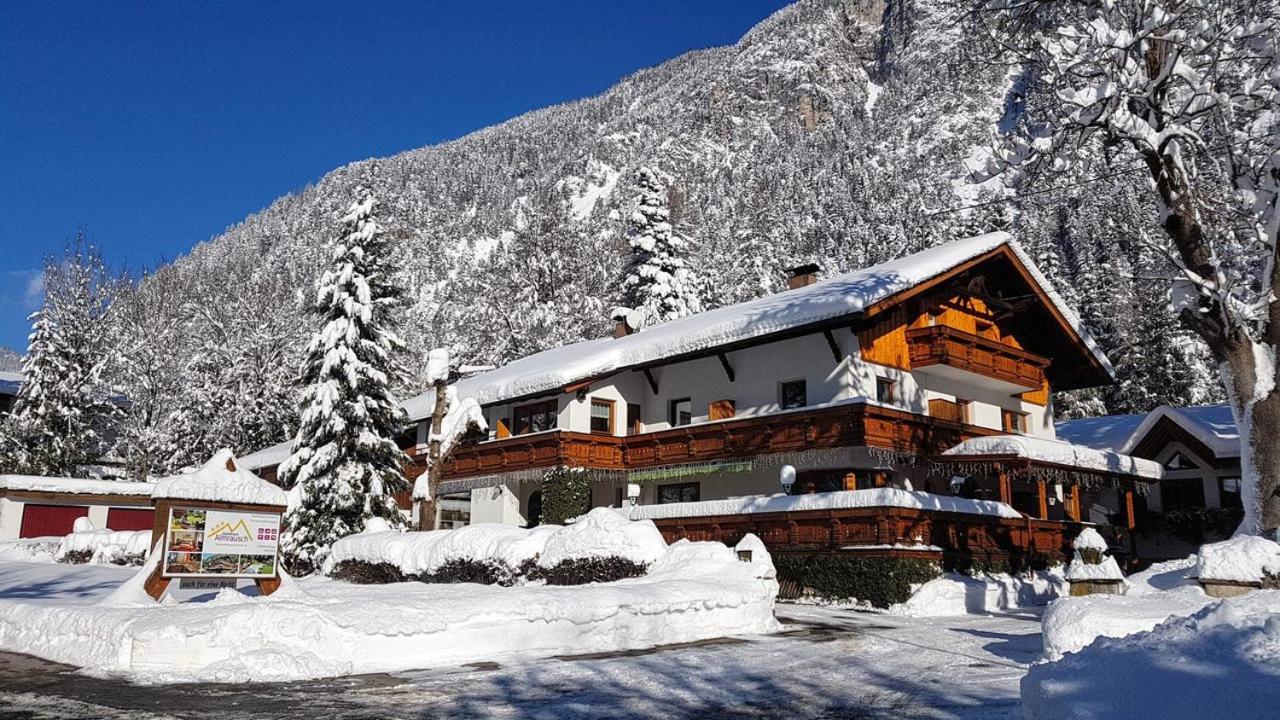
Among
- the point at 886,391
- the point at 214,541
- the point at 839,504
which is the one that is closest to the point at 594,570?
the point at 214,541

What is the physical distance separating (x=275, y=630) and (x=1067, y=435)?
33430 millimetres

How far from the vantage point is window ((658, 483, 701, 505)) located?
3155cm

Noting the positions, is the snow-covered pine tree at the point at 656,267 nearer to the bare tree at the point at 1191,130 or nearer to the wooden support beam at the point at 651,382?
the wooden support beam at the point at 651,382

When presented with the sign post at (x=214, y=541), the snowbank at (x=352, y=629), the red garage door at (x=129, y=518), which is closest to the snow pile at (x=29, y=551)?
the red garage door at (x=129, y=518)

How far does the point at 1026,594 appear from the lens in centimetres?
2320

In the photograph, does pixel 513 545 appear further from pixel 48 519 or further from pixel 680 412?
pixel 48 519

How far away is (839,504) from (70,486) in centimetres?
4056

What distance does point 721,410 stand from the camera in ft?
98.3

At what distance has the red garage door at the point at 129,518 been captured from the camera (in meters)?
47.1

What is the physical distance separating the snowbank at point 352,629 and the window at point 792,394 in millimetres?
13548

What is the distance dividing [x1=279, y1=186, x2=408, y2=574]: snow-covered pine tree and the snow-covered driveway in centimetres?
1755

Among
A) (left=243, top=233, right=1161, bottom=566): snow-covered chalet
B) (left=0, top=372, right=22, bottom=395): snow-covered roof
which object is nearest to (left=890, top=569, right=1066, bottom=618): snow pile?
(left=243, top=233, right=1161, bottom=566): snow-covered chalet

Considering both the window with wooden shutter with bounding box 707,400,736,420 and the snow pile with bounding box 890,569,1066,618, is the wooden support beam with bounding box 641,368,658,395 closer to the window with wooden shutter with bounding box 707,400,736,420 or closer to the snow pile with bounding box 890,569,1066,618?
the window with wooden shutter with bounding box 707,400,736,420

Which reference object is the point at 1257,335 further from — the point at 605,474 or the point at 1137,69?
the point at 605,474
